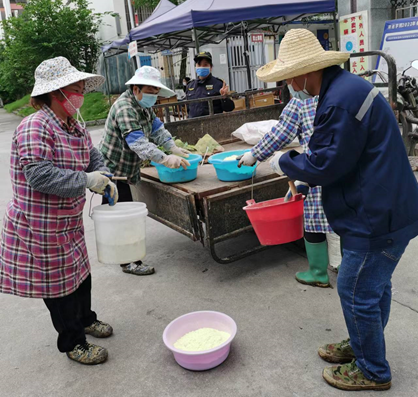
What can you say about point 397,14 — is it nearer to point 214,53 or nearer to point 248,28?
point 248,28

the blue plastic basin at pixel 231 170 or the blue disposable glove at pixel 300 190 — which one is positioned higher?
A: the blue plastic basin at pixel 231 170

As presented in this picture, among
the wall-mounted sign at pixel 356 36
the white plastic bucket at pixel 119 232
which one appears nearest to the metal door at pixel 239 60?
the wall-mounted sign at pixel 356 36

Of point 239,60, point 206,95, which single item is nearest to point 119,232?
point 206,95

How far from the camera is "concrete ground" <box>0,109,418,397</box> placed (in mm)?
2324

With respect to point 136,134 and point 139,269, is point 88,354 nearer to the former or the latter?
point 139,269

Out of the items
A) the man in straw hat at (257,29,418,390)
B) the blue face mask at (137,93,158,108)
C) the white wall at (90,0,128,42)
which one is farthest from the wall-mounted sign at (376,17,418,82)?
the white wall at (90,0,128,42)

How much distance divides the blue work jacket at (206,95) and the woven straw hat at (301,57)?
11.4 feet

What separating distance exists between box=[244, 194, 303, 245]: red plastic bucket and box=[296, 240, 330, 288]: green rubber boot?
0.64 ft

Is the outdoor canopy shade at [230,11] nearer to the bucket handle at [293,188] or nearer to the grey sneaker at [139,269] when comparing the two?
the grey sneaker at [139,269]

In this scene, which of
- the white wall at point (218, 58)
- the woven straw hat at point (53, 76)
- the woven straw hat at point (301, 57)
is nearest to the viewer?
the woven straw hat at point (301, 57)

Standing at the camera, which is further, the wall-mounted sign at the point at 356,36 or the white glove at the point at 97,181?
the wall-mounted sign at the point at 356,36

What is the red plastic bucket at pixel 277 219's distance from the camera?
295 centimetres

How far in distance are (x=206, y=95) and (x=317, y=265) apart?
3.49 meters

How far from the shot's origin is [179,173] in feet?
11.7
